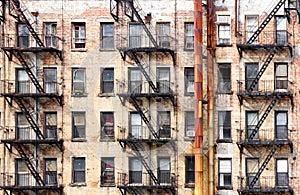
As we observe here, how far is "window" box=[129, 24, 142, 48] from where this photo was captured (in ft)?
140

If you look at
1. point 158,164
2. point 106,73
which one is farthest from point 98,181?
point 106,73

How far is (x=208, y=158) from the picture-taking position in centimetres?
4209

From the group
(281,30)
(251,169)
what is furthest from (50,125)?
(281,30)

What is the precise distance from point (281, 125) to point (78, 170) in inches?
455

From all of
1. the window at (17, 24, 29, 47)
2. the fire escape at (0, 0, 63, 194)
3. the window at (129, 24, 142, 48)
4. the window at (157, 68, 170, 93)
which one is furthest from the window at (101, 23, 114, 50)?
the window at (17, 24, 29, 47)

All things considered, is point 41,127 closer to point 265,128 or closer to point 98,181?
point 98,181

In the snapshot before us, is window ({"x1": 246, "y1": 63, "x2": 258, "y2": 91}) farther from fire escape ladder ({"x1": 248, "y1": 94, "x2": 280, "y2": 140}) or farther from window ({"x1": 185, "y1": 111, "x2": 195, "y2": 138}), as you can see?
window ({"x1": 185, "y1": 111, "x2": 195, "y2": 138})

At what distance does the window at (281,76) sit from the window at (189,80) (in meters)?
4.67

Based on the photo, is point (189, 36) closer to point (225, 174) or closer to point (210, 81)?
point (210, 81)

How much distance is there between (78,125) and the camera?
42.8m

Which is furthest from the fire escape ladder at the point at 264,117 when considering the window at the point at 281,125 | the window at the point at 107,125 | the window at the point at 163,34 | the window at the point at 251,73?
the window at the point at 107,125

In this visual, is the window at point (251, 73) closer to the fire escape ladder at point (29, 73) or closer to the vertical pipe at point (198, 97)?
the vertical pipe at point (198, 97)

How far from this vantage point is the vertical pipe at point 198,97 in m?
40.9

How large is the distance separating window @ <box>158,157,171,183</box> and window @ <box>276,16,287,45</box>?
29.7 feet
